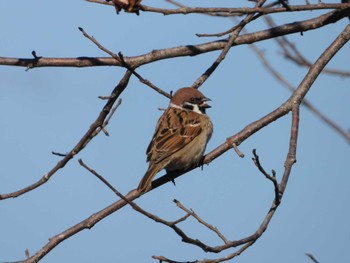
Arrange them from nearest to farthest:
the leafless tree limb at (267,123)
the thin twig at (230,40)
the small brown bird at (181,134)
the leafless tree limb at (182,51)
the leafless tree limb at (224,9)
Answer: the leafless tree limb at (224,9) < the leafless tree limb at (267,123) < the leafless tree limb at (182,51) < the thin twig at (230,40) < the small brown bird at (181,134)

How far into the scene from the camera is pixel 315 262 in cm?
420

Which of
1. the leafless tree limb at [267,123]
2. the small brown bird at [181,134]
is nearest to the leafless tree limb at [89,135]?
the leafless tree limb at [267,123]

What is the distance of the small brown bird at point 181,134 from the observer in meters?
6.36

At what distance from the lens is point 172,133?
6812 millimetres

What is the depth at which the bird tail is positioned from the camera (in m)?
5.29

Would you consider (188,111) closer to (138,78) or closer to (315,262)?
(138,78)

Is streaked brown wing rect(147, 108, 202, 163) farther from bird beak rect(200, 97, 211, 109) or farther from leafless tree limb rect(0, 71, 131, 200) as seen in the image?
leafless tree limb rect(0, 71, 131, 200)

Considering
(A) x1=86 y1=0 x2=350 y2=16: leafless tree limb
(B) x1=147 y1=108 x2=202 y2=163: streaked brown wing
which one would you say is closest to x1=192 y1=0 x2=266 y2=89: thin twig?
(A) x1=86 y1=0 x2=350 y2=16: leafless tree limb

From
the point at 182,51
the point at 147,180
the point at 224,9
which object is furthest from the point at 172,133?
the point at 224,9

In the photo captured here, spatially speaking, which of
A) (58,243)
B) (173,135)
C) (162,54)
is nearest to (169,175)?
(173,135)

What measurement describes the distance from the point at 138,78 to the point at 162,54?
0.27 meters

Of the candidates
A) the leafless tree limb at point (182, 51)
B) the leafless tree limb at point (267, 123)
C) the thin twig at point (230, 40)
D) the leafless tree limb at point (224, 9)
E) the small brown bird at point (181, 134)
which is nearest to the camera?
the leafless tree limb at point (224, 9)

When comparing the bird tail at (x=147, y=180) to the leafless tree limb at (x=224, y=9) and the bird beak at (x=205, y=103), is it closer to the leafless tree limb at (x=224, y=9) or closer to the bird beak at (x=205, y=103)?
the bird beak at (x=205, y=103)

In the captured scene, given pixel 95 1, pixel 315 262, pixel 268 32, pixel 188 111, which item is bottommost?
pixel 315 262
